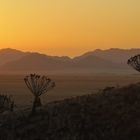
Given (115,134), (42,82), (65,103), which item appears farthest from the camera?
(42,82)

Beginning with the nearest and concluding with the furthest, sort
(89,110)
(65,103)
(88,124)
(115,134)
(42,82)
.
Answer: (115,134) → (88,124) → (89,110) → (65,103) → (42,82)

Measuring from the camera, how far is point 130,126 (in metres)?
21.2

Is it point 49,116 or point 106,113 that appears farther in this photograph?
point 49,116

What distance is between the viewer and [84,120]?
915 inches

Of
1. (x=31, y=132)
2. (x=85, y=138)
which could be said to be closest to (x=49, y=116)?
(x=31, y=132)

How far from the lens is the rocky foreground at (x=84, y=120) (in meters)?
21.5

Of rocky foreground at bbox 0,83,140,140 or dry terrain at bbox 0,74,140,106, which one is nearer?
rocky foreground at bbox 0,83,140,140

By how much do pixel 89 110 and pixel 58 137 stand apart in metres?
2.99

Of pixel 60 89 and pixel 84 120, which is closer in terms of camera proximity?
→ pixel 84 120

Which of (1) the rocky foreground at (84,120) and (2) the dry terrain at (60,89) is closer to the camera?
(1) the rocky foreground at (84,120)

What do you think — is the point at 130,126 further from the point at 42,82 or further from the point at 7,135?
the point at 42,82

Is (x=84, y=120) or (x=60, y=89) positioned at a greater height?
(x=60, y=89)

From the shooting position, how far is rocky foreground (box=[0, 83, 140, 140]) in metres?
21.5

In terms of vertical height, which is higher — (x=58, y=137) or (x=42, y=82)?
(x=42, y=82)
